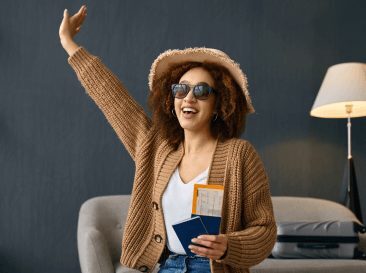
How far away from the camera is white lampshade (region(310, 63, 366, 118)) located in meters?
3.10

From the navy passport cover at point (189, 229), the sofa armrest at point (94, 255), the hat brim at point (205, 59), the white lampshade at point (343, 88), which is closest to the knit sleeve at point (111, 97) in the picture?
the hat brim at point (205, 59)

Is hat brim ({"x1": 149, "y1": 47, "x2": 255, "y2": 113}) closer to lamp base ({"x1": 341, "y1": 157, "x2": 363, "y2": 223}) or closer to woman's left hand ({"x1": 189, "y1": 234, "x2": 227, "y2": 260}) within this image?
woman's left hand ({"x1": 189, "y1": 234, "x2": 227, "y2": 260})

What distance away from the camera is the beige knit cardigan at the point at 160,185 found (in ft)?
4.56

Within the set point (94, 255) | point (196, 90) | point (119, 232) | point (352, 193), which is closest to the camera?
point (196, 90)

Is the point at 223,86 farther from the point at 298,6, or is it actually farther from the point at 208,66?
the point at 298,6

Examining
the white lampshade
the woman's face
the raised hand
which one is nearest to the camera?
the woman's face

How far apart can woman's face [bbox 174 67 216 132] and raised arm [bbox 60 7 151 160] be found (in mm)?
159

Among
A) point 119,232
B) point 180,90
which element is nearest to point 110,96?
point 180,90

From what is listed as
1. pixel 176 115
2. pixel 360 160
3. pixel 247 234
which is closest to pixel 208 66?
pixel 176 115

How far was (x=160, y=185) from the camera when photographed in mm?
1493

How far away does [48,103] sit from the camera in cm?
320

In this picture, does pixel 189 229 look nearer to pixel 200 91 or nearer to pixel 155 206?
pixel 155 206

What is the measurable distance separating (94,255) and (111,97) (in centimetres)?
110

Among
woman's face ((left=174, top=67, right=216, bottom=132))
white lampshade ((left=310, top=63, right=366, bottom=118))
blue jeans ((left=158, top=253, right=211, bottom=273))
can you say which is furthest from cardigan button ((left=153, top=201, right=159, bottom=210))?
white lampshade ((left=310, top=63, right=366, bottom=118))
